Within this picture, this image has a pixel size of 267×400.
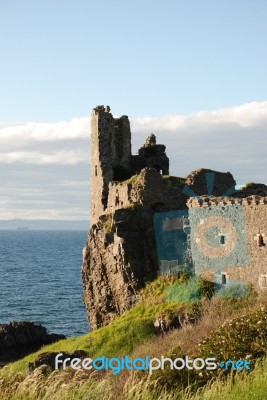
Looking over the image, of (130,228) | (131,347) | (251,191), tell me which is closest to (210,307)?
(131,347)

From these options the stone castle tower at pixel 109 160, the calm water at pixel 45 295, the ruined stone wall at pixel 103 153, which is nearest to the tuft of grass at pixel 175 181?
the stone castle tower at pixel 109 160

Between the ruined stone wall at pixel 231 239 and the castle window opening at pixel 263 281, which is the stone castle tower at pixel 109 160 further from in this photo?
the castle window opening at pixel 263 281

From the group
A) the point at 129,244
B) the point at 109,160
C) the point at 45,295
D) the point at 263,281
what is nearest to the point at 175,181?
the point at 129,244

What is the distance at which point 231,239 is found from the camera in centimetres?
3775

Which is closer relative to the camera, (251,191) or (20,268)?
(251,191)

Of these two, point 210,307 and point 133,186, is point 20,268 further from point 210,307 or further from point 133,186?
point 210,307

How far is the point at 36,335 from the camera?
53.1 metres

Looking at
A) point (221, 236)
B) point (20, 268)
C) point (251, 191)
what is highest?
point (251, 191)

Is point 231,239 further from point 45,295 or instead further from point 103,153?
point 45,295

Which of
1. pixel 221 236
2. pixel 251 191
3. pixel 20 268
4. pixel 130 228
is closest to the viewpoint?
pixel 221 236

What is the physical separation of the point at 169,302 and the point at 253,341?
1605 cm

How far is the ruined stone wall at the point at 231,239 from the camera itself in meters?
36.2

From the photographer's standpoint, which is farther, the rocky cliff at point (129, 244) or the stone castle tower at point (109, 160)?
the stone castle tower at point (109, 160)

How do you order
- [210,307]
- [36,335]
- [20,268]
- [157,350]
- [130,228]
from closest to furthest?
1. [157,350]
2. [210,307]
3. [130,228]
4. [36,335]
5. [20,268]
